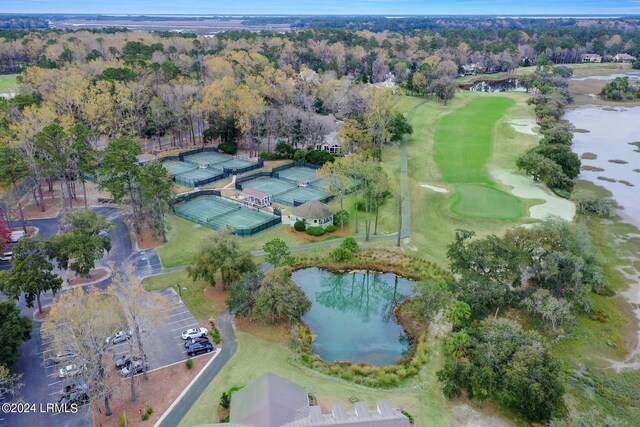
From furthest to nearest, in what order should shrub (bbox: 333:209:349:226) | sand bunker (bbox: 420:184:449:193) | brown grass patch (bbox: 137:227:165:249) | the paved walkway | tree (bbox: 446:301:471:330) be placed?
1. sand bunker (bbox: 420:184:449:193)
2. shrub (bbox: 333:209:349:226)
3. brown grass patch (bbox: 137:227:165:249)
4. tree (bbox: 446:301:471:330)
5. the paved walkway

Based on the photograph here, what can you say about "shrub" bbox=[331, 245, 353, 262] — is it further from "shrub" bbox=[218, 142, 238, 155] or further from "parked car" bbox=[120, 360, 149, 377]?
"shrub" bbox=[218, 142, 238, 155]

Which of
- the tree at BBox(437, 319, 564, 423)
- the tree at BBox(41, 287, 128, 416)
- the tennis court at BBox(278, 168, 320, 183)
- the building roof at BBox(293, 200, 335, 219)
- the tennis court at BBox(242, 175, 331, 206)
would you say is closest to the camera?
the tree at BBox(41, 287, 128, 416)

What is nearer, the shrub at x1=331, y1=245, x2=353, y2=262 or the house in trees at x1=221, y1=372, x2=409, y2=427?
the house in trees at x1=221, y1=372, x2=409, y2=427

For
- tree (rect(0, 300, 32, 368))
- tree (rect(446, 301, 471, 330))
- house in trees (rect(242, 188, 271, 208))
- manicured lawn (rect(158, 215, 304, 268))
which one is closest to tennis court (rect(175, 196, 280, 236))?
manicured lawn (rect(158, 215, 304, 268))

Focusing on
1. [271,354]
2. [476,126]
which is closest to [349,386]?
[271,354]

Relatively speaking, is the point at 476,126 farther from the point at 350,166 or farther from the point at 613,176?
the point at 350,166

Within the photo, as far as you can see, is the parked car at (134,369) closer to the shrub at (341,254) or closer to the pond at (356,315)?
the pond at (356,315)

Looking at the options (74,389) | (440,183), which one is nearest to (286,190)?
(440,183)
